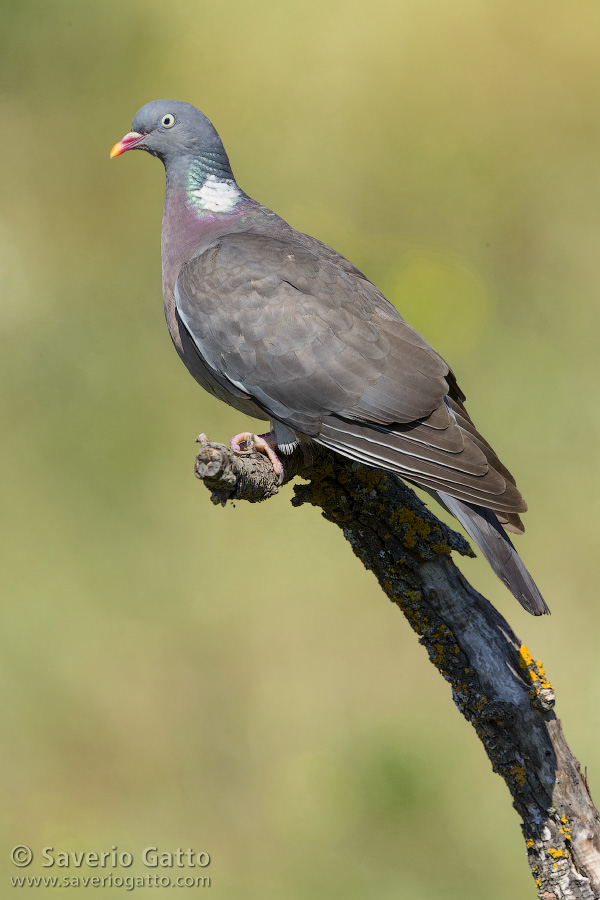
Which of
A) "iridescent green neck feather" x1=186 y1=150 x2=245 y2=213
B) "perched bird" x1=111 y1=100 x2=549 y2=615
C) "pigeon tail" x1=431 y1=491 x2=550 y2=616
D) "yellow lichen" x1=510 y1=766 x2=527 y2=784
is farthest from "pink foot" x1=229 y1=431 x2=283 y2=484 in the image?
"yellow lichen" x1=510 y1=766 x2=527 y2=784

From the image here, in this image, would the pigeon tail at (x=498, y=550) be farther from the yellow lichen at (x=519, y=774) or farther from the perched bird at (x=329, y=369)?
the yellow lichen at (x=519, y=774)

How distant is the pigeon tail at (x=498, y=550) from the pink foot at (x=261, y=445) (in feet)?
1.82

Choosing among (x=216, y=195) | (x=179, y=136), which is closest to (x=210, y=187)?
(x=216, y=195)

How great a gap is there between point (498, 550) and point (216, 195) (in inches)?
72.7

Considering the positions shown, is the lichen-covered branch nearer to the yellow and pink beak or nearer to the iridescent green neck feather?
the iridescent green neck feather

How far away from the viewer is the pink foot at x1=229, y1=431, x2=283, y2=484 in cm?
317

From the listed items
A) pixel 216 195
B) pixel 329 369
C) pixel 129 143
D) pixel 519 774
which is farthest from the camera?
pixel 129 143

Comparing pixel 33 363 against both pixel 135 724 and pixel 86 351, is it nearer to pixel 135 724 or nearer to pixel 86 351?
pixel 86 351

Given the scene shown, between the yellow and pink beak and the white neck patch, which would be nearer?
the white neck patch

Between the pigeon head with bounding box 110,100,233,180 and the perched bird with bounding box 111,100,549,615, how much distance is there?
40cm

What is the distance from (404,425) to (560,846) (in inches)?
54.0

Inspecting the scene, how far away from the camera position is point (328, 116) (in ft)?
21.6

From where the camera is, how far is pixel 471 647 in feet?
9.87

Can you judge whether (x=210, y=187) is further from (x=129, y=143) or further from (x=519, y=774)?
(x=519, y=774)
